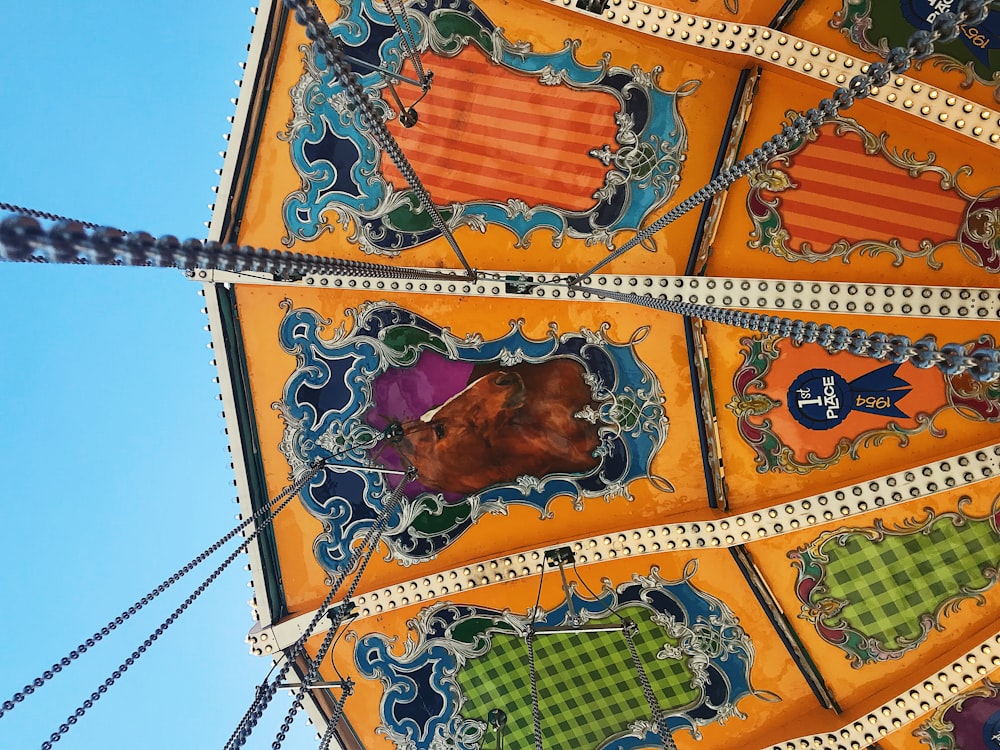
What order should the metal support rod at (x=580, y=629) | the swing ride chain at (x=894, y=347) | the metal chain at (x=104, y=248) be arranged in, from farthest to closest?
the metal support rod at (x=580, y=629) → the swing ride chain at (x=894, y=347) → the metal chain at (x=104, y=248)

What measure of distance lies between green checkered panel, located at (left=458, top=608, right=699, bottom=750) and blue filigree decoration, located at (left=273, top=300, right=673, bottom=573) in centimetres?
128

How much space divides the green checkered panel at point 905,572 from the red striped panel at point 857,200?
8.19ft

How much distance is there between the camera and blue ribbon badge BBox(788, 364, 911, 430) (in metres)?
6.17

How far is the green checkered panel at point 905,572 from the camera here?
6289mm

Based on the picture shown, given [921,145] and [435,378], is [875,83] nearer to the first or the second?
[921,145]

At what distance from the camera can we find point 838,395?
635 cm

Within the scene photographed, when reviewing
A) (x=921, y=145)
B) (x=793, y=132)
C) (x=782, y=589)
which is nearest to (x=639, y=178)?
(x=921, y=145)

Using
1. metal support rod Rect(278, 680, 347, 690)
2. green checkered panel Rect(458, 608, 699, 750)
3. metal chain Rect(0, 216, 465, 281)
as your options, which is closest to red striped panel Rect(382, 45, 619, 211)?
metal chain Rect(0, 216, 465, 281)

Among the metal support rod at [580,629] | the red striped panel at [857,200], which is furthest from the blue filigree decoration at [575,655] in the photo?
the red striped panel at [857,200]

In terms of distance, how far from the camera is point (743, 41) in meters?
5.34

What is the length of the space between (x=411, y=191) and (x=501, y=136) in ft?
3.00

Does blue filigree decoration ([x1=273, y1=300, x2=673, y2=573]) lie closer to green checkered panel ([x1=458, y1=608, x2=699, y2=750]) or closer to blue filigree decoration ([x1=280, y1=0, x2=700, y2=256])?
blue filigree decoration ([x1=280, y1=0, x2=700, y2=256])

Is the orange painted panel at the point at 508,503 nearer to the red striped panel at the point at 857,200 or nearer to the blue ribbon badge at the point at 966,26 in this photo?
the red striped panel at the point at 857,200

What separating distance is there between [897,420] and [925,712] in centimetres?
252
